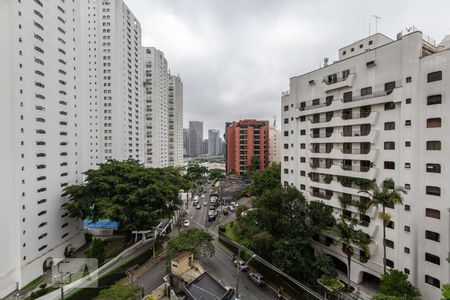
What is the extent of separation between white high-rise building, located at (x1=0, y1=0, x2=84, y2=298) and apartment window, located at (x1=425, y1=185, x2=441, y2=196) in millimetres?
44226

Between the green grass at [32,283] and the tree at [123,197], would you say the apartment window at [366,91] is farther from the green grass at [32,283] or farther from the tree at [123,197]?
the green grass at [32,283]

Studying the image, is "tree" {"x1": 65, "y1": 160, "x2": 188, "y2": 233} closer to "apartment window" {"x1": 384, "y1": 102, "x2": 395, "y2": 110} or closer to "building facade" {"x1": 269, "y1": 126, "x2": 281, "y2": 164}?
"apartment window" {"x1": 384, "y1": 102, "x2": 395, "y2": 110}

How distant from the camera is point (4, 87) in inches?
926

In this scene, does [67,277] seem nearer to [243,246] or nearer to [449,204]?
[243,246]

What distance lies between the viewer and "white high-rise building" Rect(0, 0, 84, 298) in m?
23.7

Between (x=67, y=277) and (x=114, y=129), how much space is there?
38.3m

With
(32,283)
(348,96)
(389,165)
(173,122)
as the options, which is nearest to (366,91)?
(348,96)

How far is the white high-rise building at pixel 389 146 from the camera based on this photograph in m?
19.3

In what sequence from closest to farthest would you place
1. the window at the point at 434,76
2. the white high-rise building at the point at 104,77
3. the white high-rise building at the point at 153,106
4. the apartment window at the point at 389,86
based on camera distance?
the window at the point at 434,76 → the apartment window at the point at 389,86 → the white high-rise building at the point at 104,77 → the white high-rise building at the point at 153,106

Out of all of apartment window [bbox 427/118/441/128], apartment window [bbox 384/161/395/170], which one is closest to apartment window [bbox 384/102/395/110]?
apartment window [bbox 427/118/441/128]

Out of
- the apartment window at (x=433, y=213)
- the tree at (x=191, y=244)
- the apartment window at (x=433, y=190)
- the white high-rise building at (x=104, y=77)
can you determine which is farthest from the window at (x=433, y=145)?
the white high-rise building at (x=104, y=77)

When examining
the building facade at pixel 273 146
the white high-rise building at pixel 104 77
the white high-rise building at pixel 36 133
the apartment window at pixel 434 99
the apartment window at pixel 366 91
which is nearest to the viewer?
the apartment window at pixel 434 99

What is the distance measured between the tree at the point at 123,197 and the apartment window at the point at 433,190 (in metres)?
30.6

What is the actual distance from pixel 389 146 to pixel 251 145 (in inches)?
2787
